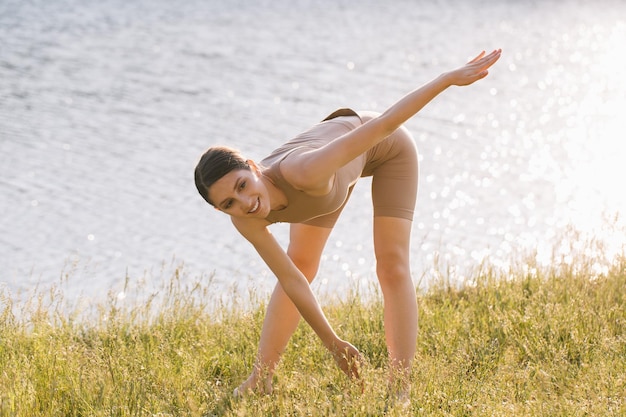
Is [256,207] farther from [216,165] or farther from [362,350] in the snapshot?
[362,350]

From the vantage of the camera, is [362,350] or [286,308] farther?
[362,350]

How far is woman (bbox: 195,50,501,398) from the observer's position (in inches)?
143

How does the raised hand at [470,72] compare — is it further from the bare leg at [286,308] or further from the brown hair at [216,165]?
the bare leg at [286,308]

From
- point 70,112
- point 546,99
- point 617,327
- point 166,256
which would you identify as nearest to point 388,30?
point 546,99

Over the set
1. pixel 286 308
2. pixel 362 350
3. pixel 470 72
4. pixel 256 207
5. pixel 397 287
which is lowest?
pixel 362 350

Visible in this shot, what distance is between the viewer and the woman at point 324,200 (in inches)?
143

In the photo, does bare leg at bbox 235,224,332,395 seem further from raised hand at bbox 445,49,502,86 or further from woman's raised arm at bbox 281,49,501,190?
raised hand at bbox 445,49,502,86

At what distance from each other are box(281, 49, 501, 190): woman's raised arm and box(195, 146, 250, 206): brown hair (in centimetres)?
31

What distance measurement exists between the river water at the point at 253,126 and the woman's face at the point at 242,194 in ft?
7.05

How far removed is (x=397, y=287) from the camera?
4285 millimetres

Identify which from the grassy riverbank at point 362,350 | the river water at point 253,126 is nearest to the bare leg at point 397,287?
the grassy riverbank at point 362,350

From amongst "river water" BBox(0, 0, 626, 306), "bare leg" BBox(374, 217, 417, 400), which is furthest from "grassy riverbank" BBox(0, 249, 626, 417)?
"river water" BBox(0, 0, 626, 306)

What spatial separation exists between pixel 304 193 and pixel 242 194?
29cm

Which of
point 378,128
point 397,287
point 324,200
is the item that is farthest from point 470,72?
point 397,287
